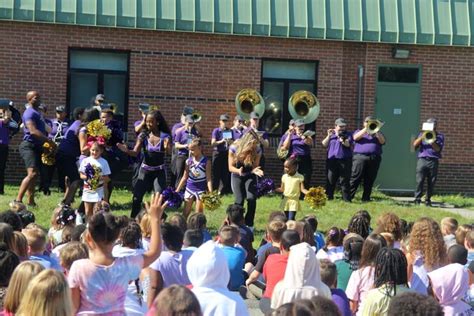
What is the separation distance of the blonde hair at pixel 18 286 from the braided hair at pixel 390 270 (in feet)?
8.25

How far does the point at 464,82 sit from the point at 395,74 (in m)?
1.56

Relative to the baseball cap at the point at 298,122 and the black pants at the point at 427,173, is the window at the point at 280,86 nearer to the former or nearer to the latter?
the baseball cap at the point at 298,122

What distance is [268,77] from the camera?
1961 centimetres

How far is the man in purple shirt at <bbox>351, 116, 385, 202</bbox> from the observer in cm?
1795

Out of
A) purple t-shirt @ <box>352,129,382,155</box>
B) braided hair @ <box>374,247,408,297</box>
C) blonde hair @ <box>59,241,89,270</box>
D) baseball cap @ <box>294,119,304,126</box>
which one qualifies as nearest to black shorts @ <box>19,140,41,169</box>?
baseball cap @ <box>294,119,304,126</box>

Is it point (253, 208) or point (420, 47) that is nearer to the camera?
point (253, 208)

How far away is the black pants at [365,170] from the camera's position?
17953mm

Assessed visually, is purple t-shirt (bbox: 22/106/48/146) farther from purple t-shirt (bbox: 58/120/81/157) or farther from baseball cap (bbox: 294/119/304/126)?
baseball cap (bbox: 294/119/304/126)

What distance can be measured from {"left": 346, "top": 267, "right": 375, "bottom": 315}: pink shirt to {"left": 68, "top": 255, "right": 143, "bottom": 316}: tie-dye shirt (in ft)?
6.75

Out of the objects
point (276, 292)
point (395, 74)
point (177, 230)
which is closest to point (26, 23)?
point (395, 74)

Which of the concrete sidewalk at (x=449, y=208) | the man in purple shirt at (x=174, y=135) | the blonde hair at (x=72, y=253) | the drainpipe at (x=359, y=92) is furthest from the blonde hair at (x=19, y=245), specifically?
the drainpipe at (x=359, y=92)

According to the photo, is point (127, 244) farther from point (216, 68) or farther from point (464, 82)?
point (464, 82)

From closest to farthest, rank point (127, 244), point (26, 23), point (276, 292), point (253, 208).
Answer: point (276, 292)
point (127, 244)
point (253, 208)
point (26, 23)

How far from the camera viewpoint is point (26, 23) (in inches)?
718
